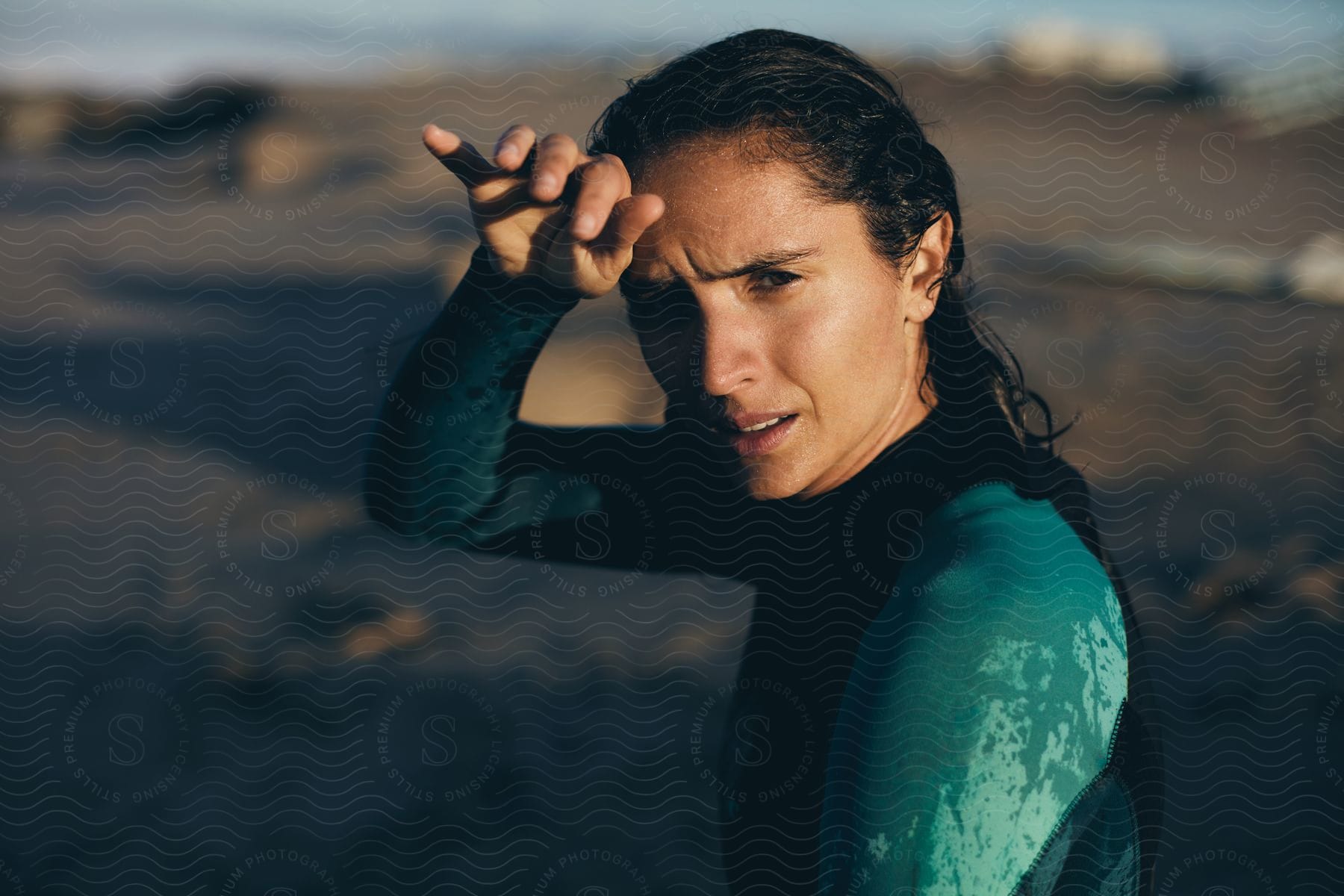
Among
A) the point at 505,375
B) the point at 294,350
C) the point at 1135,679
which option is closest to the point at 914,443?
the point at 1135,679

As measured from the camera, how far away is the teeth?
2.83 ft

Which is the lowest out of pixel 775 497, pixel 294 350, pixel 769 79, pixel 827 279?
pixel 294 350

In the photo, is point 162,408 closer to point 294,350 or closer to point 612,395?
point 294,350

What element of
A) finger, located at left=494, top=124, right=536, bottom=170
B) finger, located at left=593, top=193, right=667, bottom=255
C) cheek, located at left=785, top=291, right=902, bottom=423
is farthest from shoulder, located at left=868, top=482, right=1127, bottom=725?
finger, located at left=494, top=124, right=536, bottom=170

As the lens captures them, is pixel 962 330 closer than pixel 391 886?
Yes

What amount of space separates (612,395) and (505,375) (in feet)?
5.82

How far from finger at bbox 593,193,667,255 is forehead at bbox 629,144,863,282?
23 millimetres

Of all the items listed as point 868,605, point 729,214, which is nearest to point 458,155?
point 729,214

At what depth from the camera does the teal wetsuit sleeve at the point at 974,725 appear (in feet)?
2.01

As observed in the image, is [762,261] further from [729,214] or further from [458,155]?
[458,155]

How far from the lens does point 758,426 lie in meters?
0.86

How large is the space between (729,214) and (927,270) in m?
0.21

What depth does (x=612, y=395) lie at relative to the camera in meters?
2.75

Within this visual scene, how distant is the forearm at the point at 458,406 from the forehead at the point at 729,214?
0.13 metres
